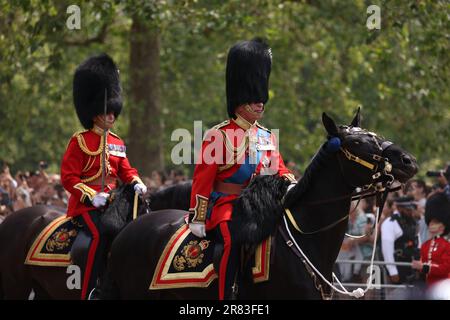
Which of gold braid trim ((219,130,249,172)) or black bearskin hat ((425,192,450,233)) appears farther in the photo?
black bearskin hat ((425,192,450,233))

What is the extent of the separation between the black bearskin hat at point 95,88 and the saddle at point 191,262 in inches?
76.2

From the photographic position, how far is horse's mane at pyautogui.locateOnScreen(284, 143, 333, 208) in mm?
8211

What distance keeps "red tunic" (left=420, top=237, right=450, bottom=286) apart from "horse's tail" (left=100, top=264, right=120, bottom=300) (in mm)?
2939

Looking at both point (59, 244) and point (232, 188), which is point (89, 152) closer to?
point (59, 244)

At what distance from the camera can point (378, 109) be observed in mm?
23766

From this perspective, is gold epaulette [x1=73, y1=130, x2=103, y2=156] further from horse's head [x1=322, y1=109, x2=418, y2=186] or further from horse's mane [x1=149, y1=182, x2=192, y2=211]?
horse's head [x1=322, y1=109, x2=418, y2=186]

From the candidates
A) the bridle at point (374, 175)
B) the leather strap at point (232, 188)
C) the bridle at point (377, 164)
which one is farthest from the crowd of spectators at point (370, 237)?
the bridle at point (377, 164)

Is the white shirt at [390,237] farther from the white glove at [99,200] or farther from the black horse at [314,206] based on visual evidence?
the black horse at [314,206]

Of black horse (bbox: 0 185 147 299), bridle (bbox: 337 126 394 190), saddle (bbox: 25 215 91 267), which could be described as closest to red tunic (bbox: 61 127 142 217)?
saddle (bbox: 25 215 91 267)

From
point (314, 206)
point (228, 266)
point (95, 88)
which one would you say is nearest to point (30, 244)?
point (95, 88)

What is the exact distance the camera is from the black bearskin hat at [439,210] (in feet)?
35.0

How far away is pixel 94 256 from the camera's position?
386 inches

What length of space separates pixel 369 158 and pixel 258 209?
93 centimetres
